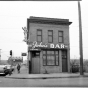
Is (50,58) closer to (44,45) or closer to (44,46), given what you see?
(44,46)

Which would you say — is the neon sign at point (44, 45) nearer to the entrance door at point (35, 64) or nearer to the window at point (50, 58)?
the window at point (50, 58)

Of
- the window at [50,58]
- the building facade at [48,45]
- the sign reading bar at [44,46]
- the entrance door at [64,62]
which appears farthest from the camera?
the entrance door at [64,62]

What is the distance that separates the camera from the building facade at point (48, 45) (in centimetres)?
2477

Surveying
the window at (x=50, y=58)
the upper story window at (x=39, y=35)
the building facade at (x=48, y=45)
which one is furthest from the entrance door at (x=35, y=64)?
the upper story window at (x=39, y=35)

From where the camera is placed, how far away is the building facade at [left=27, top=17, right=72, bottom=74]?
975 inches

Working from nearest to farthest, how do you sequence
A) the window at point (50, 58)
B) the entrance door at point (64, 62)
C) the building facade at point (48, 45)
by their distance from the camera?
the building facade at point (48, 45) → the window at point (50, 58) → the entrance door at point (64, 62)

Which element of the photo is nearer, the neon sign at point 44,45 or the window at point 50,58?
the neon sign at point 44,45

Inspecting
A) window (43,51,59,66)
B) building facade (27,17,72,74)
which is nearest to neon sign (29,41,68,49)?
building facade (27,17,72,74)

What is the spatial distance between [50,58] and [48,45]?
1986 mm

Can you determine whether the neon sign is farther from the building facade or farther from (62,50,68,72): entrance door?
(62,50,68,72): entrance door

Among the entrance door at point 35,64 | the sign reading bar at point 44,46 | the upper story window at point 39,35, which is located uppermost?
the upper story window at point 39,35

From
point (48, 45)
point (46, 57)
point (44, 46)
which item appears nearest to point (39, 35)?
point (44, 46)

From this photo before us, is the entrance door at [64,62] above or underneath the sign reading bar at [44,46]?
underneath

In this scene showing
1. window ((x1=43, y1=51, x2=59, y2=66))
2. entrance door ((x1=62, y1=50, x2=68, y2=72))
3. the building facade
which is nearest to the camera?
the building facade
